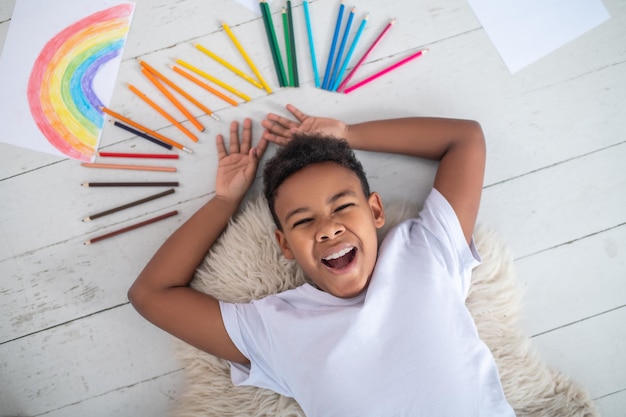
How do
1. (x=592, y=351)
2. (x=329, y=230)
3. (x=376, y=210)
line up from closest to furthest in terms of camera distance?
(x=329, y=230), (x=376, y=210), (x=592, y=351)

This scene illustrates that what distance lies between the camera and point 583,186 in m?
1.00

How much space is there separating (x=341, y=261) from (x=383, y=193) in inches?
9.3

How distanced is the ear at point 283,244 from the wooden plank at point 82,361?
361 millimetres

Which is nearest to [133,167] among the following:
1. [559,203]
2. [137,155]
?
[137,155]

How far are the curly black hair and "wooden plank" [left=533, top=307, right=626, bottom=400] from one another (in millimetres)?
561

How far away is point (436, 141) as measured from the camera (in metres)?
0.94

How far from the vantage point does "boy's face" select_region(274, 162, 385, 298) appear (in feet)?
2.55

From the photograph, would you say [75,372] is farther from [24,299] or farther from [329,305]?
[329,305]

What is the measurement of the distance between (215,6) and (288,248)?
0.64 metres

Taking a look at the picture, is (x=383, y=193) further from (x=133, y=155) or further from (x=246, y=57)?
(x=133, y=155)

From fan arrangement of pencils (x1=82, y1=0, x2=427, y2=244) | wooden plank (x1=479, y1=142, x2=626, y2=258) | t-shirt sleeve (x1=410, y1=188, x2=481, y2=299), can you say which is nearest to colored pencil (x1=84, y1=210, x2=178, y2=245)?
fan arrangement of pencils (x1=82, y1=0, x2=427, y2=244)

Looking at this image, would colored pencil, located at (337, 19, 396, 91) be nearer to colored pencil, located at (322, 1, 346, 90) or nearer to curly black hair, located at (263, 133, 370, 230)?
colored pencil, located at (322, 1, 346, 90)

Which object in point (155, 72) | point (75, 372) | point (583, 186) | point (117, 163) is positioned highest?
point (155, 72)

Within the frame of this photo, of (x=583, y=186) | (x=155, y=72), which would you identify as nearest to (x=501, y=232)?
(x=583, y=186)
